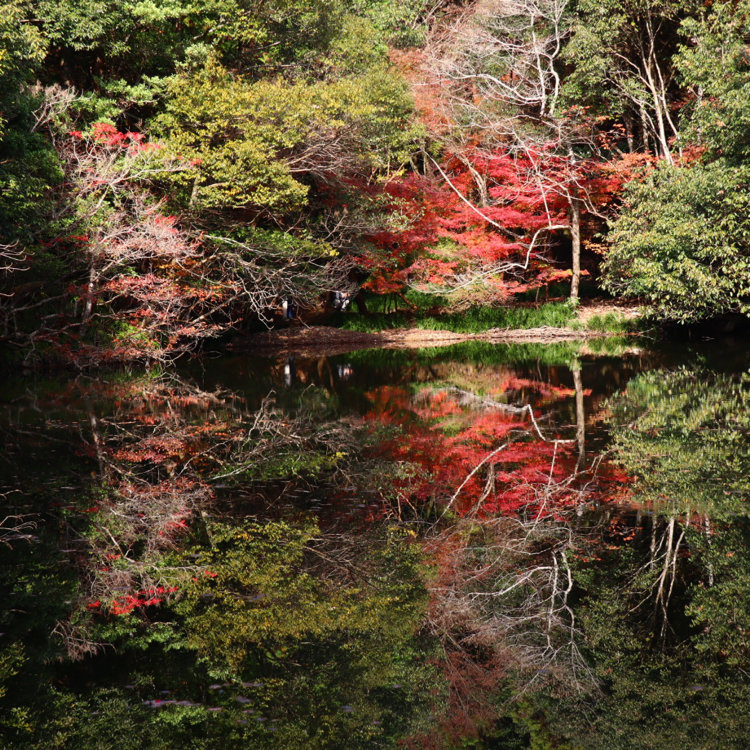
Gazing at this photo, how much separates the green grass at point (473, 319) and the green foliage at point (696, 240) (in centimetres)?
569

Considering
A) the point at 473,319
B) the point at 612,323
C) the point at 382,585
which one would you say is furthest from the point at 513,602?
the point at 473,319

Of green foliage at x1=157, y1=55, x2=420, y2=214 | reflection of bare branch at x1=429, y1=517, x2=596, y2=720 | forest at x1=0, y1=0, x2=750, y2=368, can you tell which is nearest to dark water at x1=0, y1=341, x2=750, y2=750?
reflection of bare branch at x1=429, y1=517, x2=596, y2=720

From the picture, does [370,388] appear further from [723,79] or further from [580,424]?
[723,79]

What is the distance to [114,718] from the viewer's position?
10.1 feet

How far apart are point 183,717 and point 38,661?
3.47ft

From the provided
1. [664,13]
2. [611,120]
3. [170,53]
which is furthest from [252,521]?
[611,120]

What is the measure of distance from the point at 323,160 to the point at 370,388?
9.42 meters

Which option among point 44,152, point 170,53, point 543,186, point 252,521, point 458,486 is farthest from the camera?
point 543,186

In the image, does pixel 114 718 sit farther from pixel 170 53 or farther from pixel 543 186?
pixel 543 186

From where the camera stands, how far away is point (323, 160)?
20844 millimetres

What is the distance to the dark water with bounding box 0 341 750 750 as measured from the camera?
3045 millimetres

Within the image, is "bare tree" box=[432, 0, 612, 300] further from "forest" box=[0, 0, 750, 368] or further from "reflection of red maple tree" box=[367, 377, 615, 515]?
"reflection of red maple tree" box=[367, 377, 615, 515]

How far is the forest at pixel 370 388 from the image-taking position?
133 inches

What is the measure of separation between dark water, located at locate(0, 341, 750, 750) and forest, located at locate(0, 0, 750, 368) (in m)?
8.11
